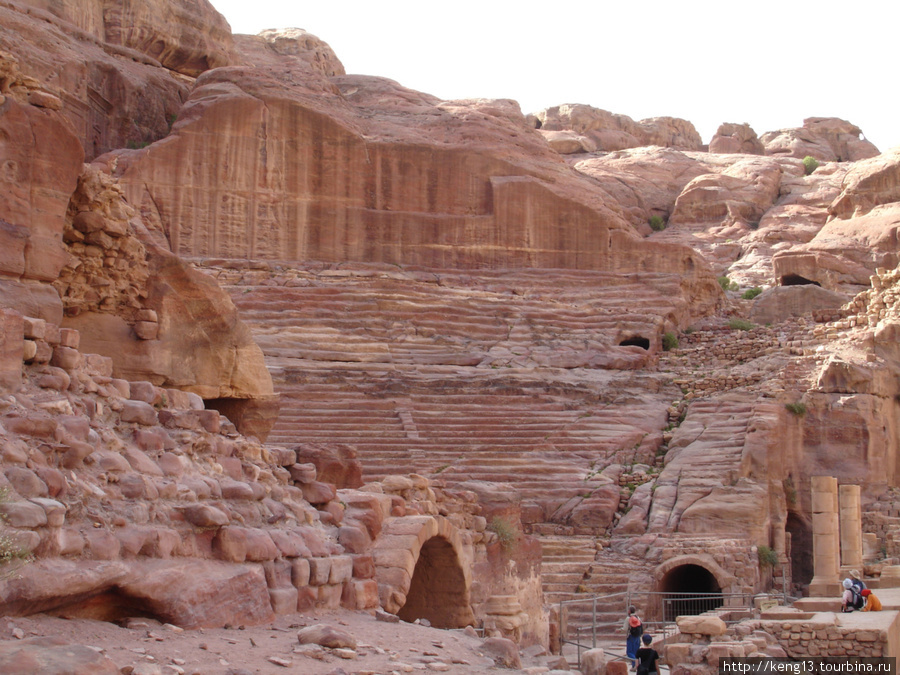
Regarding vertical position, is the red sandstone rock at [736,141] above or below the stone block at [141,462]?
above

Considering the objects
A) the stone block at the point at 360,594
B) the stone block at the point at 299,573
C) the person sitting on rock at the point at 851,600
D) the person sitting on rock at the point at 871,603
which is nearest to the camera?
the stone block at the point at 299,573

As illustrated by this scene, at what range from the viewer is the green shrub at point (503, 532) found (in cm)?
1177

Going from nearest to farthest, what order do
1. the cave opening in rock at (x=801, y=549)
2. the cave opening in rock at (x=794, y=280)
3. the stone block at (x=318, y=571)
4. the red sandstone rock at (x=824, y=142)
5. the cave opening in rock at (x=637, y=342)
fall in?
1. the stone block at (x=318, y=571)
2. the cave opening in rock at (x=801, y=549)
3. the cave opening in rock at (x=637, y=342)
4. the cave opening in rock at (x=794, y=280)
5. the red sandstone rock at (x=824, y=142)

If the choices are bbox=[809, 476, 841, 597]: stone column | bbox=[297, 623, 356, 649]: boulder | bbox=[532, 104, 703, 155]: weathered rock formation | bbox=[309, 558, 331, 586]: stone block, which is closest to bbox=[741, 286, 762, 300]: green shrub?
bbox=[809, 476, 841, 597]: stone column

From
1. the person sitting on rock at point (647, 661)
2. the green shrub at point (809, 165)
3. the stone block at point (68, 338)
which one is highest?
the green shrub at point (809, 165)

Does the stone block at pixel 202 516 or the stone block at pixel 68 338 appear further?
the stone block at pixel 68 338

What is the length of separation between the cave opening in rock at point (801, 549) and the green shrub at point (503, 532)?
9324 millimetres

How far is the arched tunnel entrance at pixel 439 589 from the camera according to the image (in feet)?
33.9

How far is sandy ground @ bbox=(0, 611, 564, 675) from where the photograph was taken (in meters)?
4.55

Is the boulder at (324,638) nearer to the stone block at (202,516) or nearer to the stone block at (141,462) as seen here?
the stone block at (202,516)

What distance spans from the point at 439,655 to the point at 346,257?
25.3 metres

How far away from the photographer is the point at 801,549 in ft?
64.0

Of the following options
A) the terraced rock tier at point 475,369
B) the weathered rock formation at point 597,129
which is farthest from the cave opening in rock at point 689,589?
the weathered rock formation at point 597,129

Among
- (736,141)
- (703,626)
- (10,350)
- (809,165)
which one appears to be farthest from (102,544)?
(736,141)
